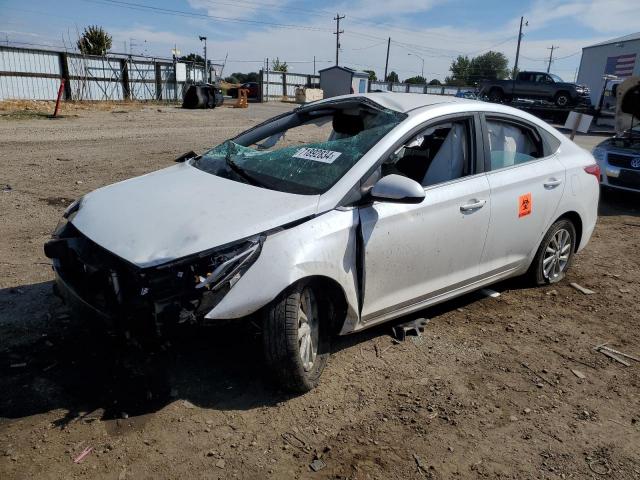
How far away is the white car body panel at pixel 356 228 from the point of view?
270 centimetres

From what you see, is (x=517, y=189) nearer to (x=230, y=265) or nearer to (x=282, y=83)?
(x=230, y=265)

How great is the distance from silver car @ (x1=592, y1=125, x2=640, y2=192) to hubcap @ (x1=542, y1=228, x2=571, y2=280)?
4638mm

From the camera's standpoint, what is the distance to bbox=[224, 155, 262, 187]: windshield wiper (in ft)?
10.9

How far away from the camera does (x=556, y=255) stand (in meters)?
4.77

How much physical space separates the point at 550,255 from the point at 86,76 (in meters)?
27.9

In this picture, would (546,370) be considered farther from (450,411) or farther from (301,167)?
(301,167)

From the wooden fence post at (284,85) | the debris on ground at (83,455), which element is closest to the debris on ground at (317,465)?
the debris on ground at (83,455)

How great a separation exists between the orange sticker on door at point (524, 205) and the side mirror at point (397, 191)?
1390 millimetres

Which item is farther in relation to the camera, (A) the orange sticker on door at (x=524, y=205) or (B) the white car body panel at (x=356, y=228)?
(A) the orange sticker on door at (x=524, y=205)

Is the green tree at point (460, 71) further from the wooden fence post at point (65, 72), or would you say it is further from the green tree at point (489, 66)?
the wooden fence post at point (65, 72)

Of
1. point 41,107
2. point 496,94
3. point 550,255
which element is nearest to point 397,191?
point 550,255

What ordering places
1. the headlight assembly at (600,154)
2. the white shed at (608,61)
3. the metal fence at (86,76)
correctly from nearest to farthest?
1. the headlight assembly at (600,154)
2. the metal fence at (86,76)
3. the white shed at (608,61)

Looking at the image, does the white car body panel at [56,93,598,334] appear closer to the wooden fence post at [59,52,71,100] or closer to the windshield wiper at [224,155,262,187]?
the windshield wiper at [224,155,262,187]

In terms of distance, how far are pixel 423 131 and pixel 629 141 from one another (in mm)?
7284
